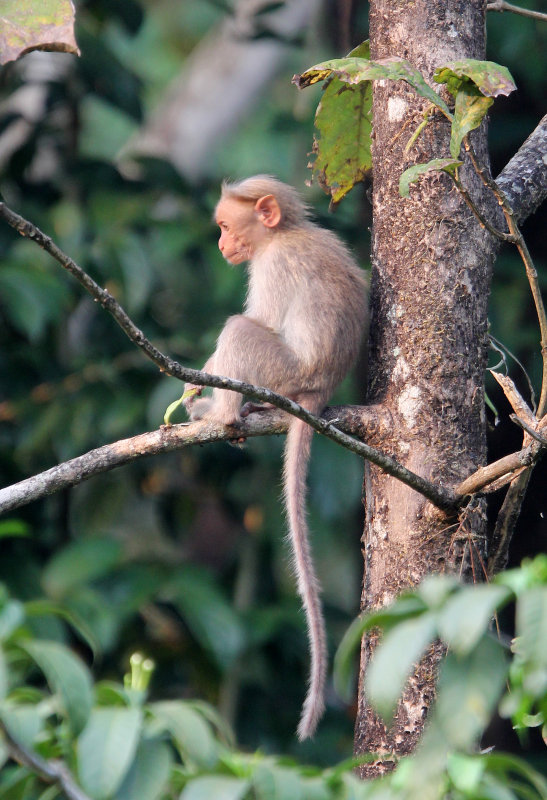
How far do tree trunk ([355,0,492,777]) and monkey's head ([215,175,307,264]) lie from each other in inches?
52.5

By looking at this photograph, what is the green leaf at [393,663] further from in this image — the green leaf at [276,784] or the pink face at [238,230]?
the pink face at [238,230]

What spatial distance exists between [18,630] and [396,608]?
0.49 metres

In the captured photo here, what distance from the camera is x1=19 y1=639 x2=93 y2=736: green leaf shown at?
1159 mm

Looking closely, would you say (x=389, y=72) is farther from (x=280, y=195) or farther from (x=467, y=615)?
(x=280, y=195)

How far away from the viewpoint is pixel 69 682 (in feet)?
3.84

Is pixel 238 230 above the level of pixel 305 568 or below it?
above

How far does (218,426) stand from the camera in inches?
108

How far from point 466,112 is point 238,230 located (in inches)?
82.0

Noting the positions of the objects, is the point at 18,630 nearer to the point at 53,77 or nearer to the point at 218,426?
the point at 218,426

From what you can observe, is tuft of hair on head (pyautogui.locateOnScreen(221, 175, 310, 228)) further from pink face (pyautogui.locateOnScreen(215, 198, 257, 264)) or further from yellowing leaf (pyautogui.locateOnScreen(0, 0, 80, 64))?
yellowing leaf (pyautogui.locateOnScreen(0, 0, 80, 64))

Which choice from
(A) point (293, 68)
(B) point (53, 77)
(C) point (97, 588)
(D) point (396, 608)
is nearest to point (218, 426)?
(D) point (396, 608)

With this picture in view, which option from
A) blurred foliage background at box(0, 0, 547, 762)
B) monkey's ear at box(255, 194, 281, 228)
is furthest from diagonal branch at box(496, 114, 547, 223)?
blurred foliage background at box(0, 0, 547, 762)

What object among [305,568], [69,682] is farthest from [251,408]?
[69,682]

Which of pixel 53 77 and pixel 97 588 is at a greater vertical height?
pixel 53 77
